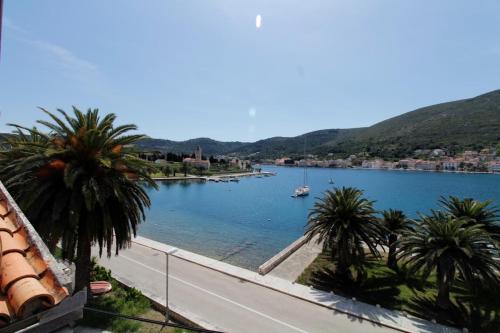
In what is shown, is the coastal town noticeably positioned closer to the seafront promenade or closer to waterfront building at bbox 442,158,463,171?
waterfront building at bbox 442,158,463,171

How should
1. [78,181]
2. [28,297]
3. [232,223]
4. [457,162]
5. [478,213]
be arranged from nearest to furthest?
[28,297]
[78,181]
[478,213]
[232,223]
[457,162]

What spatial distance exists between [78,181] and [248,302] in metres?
10.5

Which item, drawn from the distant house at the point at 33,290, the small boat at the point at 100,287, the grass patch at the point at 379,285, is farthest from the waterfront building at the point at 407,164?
the distant house at the point at 33,290

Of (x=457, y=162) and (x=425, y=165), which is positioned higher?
(x=457, y=162)

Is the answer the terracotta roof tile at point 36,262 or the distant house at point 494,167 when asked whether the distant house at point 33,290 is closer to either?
the terracotta roof tile at point 36,262

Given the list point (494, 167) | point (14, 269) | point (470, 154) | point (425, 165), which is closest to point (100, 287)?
point (14, 269)

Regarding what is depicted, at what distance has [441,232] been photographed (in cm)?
1518

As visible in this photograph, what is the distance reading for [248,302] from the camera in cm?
1580

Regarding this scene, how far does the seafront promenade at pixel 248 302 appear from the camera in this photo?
13.6m

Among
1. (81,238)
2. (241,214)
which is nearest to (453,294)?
(81,238)

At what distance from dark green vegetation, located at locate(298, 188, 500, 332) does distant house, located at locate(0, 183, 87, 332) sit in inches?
634

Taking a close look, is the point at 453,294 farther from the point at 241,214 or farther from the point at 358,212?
the point at 241,214

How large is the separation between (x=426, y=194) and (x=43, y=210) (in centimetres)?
9693

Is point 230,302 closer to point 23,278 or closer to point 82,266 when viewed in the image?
point 82,266
